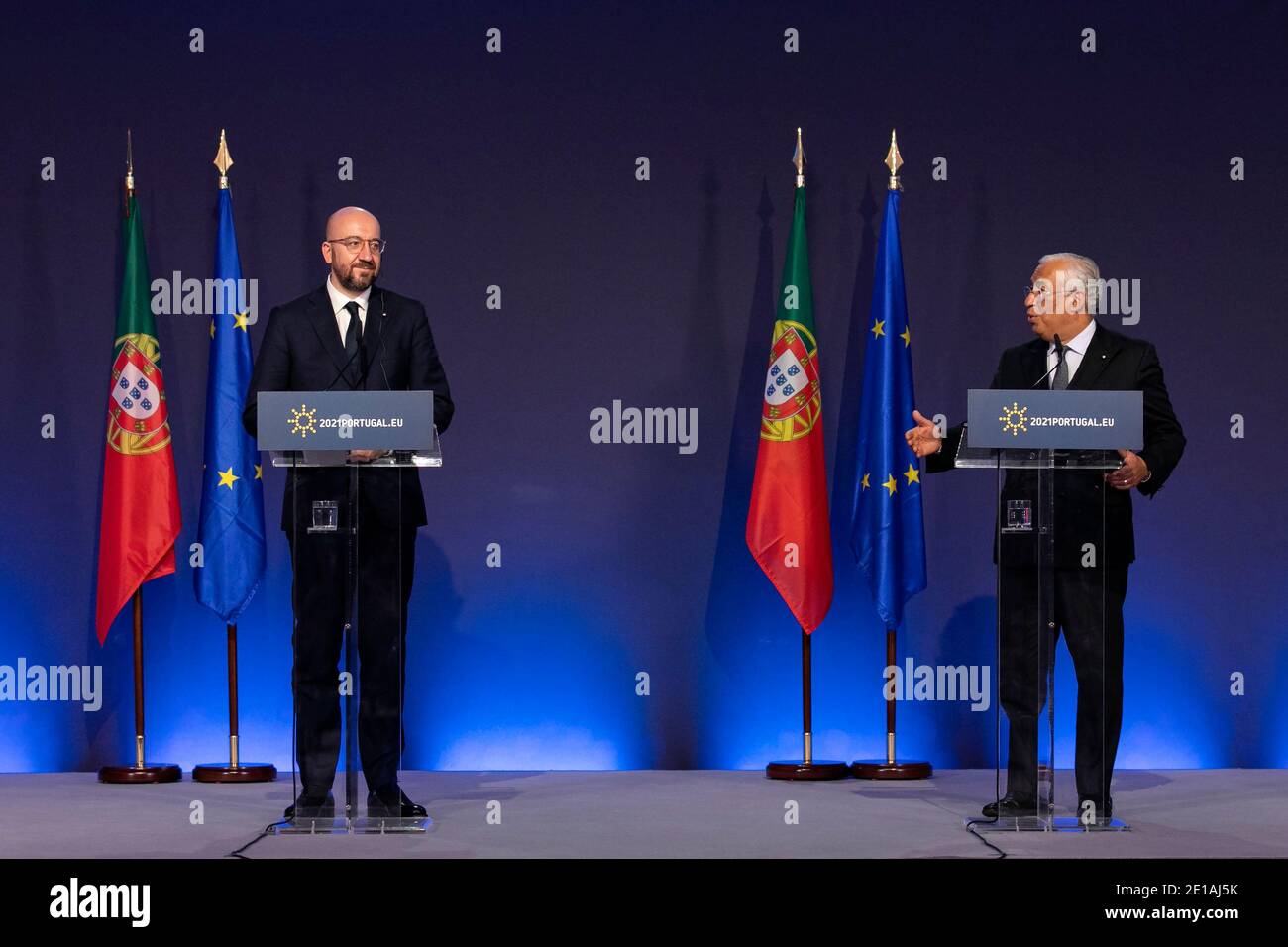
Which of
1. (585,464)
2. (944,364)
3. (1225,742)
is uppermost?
(944,364)

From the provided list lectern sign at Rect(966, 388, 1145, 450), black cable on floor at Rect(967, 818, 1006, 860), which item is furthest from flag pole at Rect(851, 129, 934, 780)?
lectern sign at Rect(966, 388, 1145, 450)

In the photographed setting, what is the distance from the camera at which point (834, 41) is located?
6344 mm

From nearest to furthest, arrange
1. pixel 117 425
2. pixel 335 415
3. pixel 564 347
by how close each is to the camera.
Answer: pixel 335 415 < pixel 117 425 < pixel 564 347

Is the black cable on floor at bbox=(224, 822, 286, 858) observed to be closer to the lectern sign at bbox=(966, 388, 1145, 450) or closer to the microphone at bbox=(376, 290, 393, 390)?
the microphone at bbox=(376, 290, 393, 390)

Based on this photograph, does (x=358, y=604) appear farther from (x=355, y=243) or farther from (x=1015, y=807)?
(x=1015, y=807)

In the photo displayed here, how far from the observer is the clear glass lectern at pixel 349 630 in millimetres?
4246

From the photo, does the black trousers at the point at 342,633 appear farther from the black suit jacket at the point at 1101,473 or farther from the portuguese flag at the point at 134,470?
the portuguese flag at the point at 134,470

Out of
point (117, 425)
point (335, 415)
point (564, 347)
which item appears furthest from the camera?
point (564, 347)

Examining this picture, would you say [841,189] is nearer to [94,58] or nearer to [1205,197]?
[1205,197]

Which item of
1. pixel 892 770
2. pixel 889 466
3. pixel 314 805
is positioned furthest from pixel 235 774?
pixel 889 466

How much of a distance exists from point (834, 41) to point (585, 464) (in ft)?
6.72

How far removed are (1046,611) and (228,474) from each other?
315cm

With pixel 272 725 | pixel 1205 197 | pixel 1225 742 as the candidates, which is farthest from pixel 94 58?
pixel 1225 742

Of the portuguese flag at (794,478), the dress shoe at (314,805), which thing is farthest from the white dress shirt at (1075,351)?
the dress shoe at (314,805)
